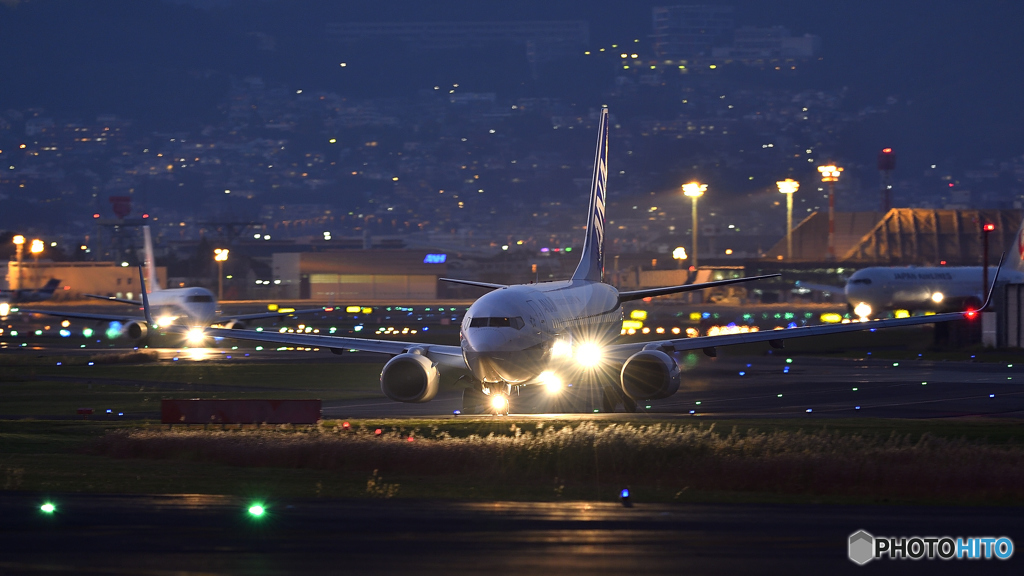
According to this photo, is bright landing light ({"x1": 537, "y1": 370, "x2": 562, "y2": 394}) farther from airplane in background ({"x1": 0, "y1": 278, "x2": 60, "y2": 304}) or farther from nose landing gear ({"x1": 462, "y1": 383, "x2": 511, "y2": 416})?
airplane in background ({"x1": 0, "y1": 278, "x2": 60, "y2": 304})

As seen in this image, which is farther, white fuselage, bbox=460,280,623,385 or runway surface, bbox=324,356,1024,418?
A: runway surface, bbox=324,356,1024,418

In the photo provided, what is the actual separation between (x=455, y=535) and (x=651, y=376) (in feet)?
64.0

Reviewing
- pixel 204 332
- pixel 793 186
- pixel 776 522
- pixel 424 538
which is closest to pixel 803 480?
pixel 776 522

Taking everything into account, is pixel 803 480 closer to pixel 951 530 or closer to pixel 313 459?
pixel 951 530

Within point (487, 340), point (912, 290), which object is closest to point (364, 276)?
point (912, 290)

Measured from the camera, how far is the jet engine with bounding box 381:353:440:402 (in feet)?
118

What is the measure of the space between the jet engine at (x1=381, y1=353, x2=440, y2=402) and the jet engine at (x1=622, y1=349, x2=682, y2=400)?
6.26 metres

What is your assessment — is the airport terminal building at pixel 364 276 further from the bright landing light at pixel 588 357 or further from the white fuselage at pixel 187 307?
the bright landing light at pixel 588 357

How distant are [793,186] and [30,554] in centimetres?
17097

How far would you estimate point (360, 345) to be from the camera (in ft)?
127

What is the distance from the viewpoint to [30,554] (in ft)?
52.3

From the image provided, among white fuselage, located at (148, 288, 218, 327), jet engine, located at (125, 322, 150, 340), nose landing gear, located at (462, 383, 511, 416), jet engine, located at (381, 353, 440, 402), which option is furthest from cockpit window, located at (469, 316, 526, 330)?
jet engine, located at (125, 322, 150, 340)

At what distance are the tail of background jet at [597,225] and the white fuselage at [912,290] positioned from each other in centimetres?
5507

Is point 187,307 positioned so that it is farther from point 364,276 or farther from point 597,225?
point 364,276
